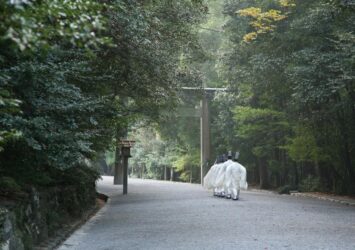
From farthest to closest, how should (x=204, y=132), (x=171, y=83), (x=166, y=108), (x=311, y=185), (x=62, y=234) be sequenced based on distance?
(x=204, y=132) → (x=311, y=185) → (x=166, y=108) → (x=171, y=83) → (x=62, y=234)

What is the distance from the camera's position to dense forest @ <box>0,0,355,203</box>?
410cm

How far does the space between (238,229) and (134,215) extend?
14.3 feet

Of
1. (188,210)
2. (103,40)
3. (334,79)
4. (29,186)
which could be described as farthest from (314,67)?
(103,40)

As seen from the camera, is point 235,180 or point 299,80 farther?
point 235,180

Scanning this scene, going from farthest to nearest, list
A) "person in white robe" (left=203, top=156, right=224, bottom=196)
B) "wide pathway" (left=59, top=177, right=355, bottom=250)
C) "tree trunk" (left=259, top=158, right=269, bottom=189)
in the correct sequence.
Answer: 1. "tree trunk" (left=259, top=158, right=269, bottom=189)
2. "person in white robe" (left=203, top=156, right=224, bottom=196)
3. "wide pathway" (left=59, top=177, right=355, bottom=250)

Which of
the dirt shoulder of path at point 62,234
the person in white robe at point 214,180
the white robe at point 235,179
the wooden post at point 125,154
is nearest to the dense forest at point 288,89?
the wooden post at point 125,154

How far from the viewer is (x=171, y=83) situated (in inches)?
595

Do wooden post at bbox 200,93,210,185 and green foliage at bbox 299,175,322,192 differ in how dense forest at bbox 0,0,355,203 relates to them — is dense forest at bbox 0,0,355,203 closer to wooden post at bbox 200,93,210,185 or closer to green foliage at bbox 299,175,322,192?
green foliage at bbox 299,175,322,192

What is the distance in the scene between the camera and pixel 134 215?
13.7 m

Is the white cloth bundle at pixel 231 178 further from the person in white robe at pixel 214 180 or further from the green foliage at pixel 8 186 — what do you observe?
the green foliage at pixel 8 186

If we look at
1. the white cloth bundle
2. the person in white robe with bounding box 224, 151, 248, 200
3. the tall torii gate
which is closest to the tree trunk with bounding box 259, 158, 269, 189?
the tall torii gate

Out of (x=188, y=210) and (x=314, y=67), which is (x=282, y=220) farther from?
(x=314, y=67)

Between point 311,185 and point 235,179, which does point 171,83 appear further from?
point 311,185

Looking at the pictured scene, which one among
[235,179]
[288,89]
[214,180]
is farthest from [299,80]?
[214,180]
